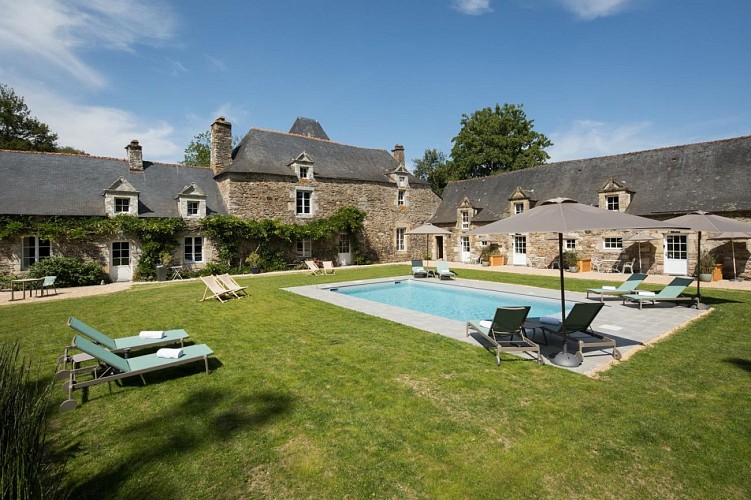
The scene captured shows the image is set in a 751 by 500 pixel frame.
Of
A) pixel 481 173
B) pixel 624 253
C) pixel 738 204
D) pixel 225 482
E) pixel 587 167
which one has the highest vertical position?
pixel 481 173

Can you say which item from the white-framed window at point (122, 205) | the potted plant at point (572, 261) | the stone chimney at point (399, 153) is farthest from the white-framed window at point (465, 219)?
the white-framed window at point (122, 205)

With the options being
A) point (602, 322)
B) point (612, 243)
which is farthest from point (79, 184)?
point (612, 243)

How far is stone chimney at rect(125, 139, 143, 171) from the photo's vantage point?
19516 millimetres

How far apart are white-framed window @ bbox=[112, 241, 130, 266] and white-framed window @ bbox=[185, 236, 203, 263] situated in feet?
8.29

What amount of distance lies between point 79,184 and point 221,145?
727 centimetres

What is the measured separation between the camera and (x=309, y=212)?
76.7 ft

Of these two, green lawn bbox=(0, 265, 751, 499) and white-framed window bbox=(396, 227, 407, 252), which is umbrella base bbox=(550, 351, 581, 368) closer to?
green lawn bbox=(0, 265, 751, 499)

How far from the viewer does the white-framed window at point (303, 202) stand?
22947 millimetres

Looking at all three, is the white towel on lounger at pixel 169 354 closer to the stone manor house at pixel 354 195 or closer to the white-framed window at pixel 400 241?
the stone manor house at pixel 354 195

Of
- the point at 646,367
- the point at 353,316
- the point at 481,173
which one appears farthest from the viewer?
the point at 481,173

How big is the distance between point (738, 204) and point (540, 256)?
8.79 metres

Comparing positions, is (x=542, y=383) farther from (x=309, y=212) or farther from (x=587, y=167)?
(x=587, y=167)

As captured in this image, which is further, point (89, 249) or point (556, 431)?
point (89, 249)

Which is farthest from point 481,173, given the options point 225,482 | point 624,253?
point 225,482
